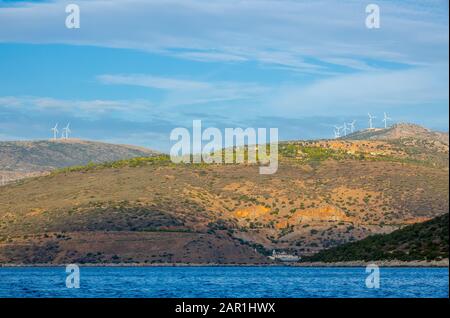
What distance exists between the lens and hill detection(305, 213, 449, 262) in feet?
477

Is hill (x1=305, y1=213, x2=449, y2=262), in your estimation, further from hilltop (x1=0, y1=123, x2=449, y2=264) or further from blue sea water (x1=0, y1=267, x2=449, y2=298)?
blue sea water (x1=0, y1=267, x2=449, y2=298)

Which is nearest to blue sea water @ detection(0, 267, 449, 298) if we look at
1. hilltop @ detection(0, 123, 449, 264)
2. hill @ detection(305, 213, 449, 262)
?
hill @ detection(305, 213, 449, 262)

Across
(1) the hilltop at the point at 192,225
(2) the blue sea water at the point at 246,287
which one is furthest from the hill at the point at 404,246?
(2) the blue sea water at the point at 246,287

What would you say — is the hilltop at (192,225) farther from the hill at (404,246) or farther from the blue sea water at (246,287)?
the blue sea water at (246,287)

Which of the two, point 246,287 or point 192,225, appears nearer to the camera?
point 246,287

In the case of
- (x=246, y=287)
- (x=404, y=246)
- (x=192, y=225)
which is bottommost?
(x=246, y=287)

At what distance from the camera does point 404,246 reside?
15425 centimetres

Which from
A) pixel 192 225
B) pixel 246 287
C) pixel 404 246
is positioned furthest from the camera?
pixel 192 225

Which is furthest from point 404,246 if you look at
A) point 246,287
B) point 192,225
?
point 246,287

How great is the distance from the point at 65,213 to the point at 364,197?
56.7 meters

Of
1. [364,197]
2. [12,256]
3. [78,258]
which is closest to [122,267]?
[78,258]

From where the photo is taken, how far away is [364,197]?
655ft

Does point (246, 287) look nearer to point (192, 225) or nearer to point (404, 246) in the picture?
point (404, 246)
